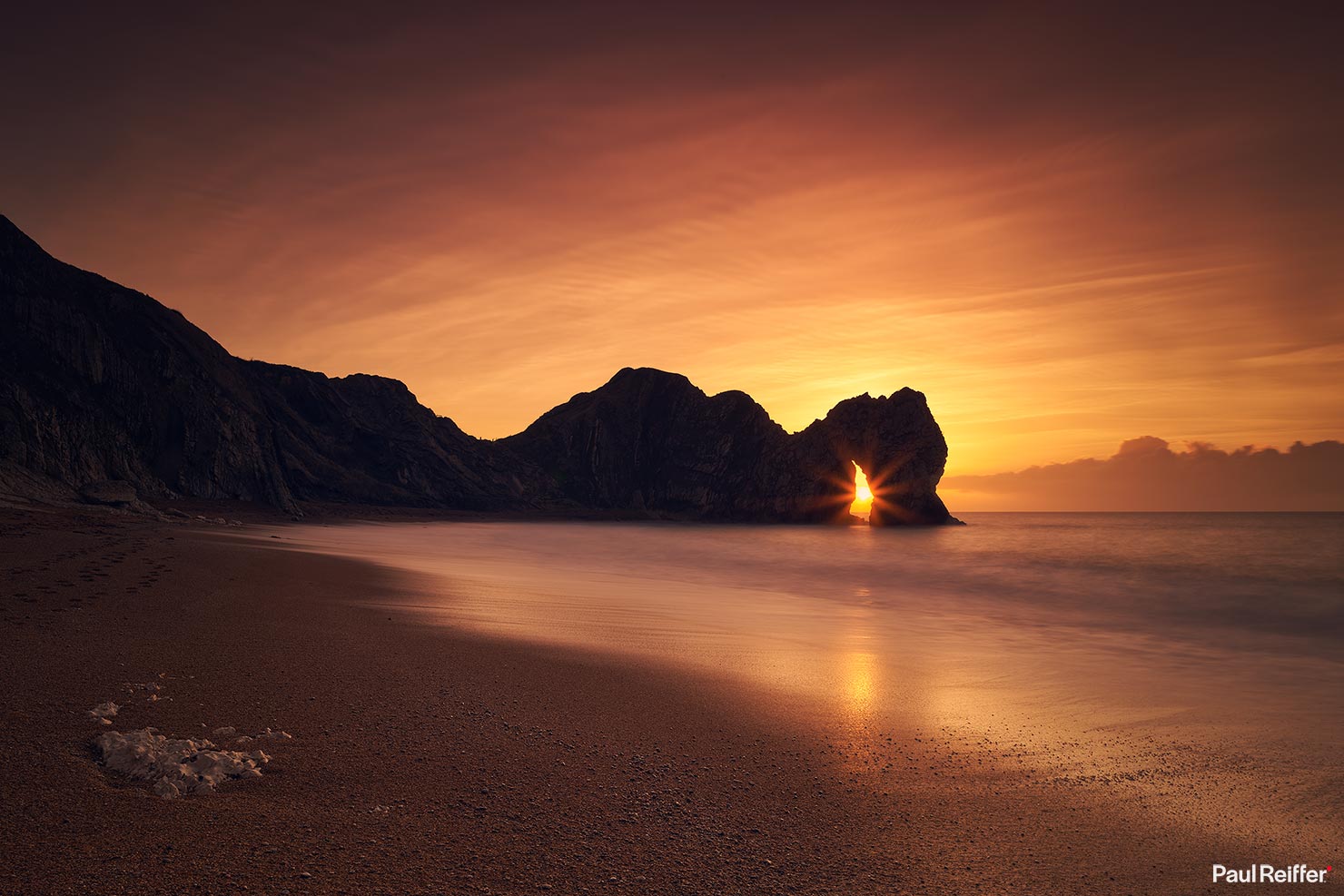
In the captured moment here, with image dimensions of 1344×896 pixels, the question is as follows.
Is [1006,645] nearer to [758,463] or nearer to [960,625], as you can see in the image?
[960,625]

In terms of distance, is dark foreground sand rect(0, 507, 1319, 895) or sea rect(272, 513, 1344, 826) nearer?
dark foreground sand rect(0, 507, 1319, 895)

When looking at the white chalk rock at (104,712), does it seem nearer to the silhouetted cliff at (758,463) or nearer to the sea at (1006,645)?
the sea at (1006,645)

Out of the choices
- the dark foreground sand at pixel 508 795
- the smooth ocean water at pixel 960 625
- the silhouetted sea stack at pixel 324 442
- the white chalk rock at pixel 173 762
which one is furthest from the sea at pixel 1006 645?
the silhouetted sea stack at pixel 324 442

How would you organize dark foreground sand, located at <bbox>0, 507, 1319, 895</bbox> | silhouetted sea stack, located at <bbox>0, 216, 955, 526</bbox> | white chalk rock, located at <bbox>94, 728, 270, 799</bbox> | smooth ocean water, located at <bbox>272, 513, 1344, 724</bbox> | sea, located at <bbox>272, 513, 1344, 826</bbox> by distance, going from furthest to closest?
1. silhouetted sea stack, located at <bbox>0, 216, 955, 526</bbox>
2. smooth ocean water, located at <bbox>272, 513, 1344, 724</bbox>
3. sea, located at <bbox>272, 513, 1344, 826</bbox>
4. white chalk rock, located at <bbox>94, 728, 270, 799</bbox>
5. dark foreground sand, located at <bbox>0, 507, 1319, 895</bbox>

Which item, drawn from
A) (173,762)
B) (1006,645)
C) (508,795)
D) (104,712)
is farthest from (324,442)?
(508,795)

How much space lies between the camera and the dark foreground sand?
4059mm

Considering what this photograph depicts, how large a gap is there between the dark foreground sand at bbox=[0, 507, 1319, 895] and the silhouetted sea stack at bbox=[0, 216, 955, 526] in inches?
1624

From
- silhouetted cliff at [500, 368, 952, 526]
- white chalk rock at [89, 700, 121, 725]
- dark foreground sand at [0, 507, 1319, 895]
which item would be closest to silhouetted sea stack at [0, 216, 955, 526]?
silhouetted cliff at [500, 368, 952, 526]

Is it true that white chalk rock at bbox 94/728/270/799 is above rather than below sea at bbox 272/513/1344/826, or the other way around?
above

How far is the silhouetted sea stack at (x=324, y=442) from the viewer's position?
2157 inches

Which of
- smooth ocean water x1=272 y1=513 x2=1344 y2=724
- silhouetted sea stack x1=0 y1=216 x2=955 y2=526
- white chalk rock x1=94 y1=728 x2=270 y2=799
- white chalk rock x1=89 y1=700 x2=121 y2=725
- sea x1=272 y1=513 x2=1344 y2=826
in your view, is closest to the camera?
white chalk rock x1=94 y1=728 x2=270 y2=799

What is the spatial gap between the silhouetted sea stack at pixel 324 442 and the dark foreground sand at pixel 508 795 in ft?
135

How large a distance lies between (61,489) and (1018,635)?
169ft

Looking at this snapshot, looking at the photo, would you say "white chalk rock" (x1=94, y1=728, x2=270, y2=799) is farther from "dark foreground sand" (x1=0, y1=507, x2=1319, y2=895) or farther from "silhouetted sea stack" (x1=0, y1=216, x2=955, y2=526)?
"silhouetted sea stack" (x1=0, y1=216, x2=955, y2=526)
